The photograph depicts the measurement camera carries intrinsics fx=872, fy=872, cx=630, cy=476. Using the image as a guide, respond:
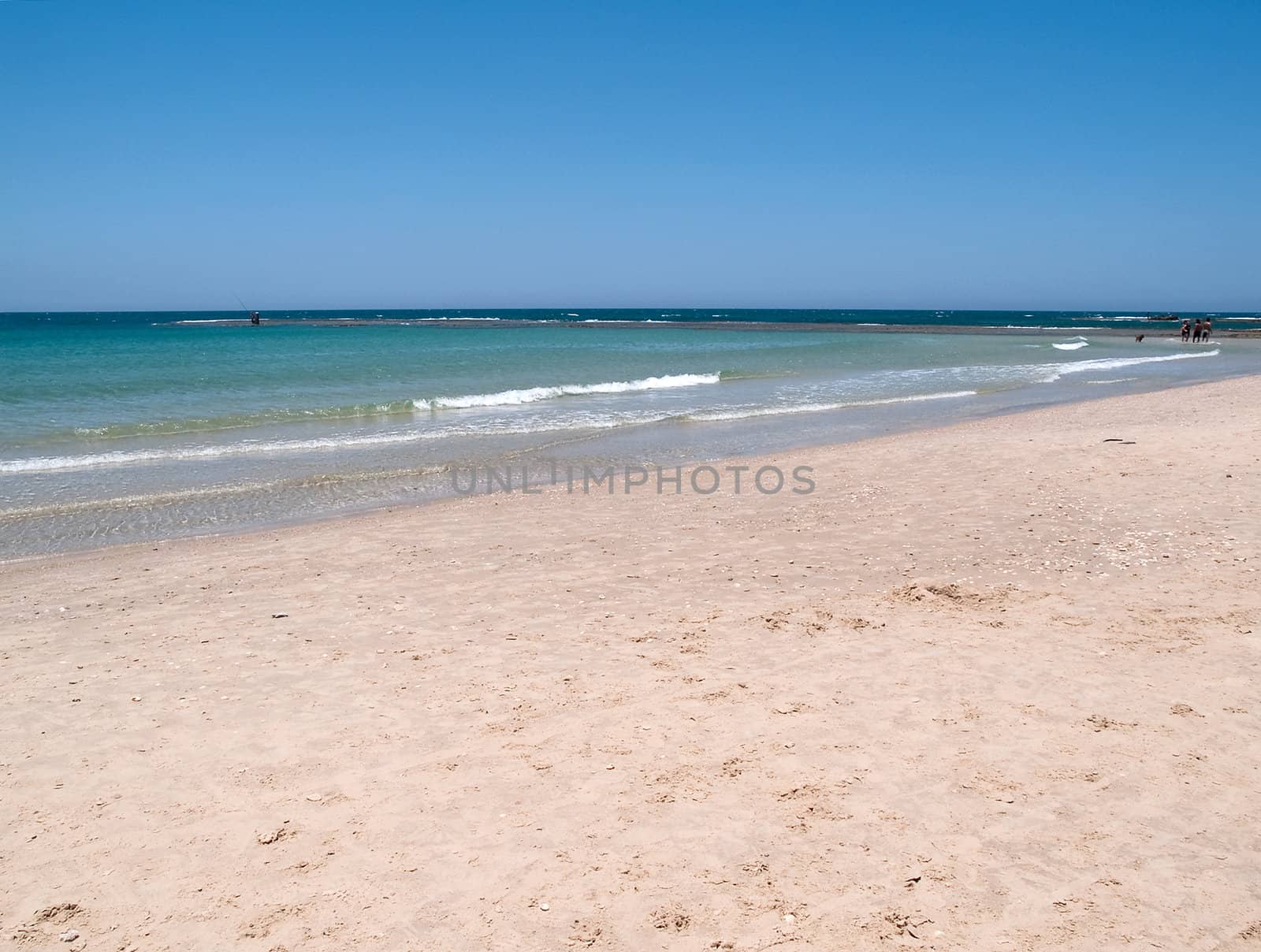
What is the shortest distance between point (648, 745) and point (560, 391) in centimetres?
2188

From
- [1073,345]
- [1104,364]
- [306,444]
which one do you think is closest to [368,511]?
[306,444]

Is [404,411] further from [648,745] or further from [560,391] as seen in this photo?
[648,745]

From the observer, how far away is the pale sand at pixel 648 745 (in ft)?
10.7

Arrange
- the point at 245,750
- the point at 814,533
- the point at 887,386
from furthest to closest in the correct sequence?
the point at 887,386 < the point at 814,533 < the point at 245,750

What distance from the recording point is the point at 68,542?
9.30m

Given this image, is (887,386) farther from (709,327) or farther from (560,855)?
(709,327)

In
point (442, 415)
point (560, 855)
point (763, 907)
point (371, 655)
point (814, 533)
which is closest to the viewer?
point (763, 907)

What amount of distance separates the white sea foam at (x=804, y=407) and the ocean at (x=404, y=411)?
11 cm

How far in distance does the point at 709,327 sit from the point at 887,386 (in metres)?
53.0

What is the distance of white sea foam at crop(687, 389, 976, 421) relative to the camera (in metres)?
19.9

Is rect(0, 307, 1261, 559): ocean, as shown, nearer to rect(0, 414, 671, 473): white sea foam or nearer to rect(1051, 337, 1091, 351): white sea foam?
rect(0, 414, 671, 473): white sea foam

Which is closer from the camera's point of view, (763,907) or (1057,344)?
(763,907)

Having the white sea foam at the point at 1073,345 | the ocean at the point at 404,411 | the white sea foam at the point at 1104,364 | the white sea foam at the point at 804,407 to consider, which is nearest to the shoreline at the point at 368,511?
the ocean at the point at 404,411

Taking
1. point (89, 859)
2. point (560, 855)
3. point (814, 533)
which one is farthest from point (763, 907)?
point (814, 533)
